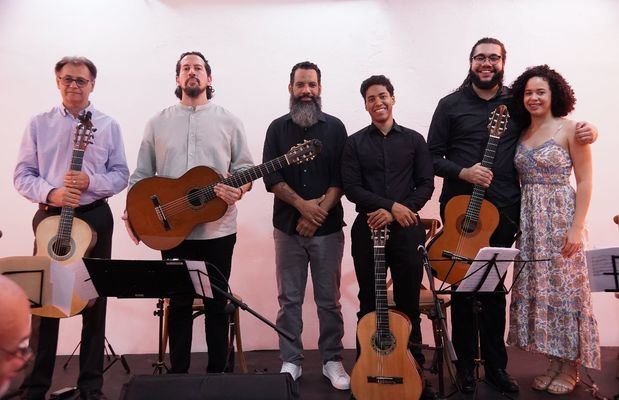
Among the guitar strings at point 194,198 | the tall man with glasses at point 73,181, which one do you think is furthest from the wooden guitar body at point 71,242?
the guitar strings at point 194,198

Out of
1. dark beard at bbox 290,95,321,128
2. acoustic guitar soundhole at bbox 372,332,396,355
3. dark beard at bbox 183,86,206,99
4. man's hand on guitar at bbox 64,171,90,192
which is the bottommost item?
acoustic guitar soundhole at bbox 372,332,396,355

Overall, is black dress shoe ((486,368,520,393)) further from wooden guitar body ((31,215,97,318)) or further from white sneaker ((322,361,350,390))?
wooden guitar body ((31,215,97,318))

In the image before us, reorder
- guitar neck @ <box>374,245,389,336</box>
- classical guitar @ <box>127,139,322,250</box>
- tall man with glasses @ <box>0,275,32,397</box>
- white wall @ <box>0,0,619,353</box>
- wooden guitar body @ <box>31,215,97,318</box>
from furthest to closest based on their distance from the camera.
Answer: white wall @ <box>0,0,619,353</box>
classical guitar @ <box>127,139,322,250</box>
guitar neck @ <box>374,245,389,336</box>
wooden guitar body @ <box>31,215,97,318</box>
tall man with glasses @ <box>0,275,32,397</box>

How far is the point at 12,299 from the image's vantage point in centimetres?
122

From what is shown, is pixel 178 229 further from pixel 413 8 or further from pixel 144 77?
pixel 413 8

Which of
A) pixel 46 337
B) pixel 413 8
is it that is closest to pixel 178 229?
pixel 46 337

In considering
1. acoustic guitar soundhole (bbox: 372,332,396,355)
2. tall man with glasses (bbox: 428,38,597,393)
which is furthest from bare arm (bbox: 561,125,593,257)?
acoustic guitar soundhole (bbox: 372,332,396,355)

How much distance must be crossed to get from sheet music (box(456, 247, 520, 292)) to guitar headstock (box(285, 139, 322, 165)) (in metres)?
1.17

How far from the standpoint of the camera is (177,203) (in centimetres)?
345

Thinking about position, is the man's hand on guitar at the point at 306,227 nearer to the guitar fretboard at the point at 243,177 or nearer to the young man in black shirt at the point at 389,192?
the young man in black shirt at the point at 389,192

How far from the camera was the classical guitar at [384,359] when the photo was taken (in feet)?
10.7

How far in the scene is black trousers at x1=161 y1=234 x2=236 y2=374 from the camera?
3504 mm

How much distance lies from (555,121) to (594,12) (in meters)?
1.89

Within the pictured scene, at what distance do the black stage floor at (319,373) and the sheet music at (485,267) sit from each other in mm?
815
